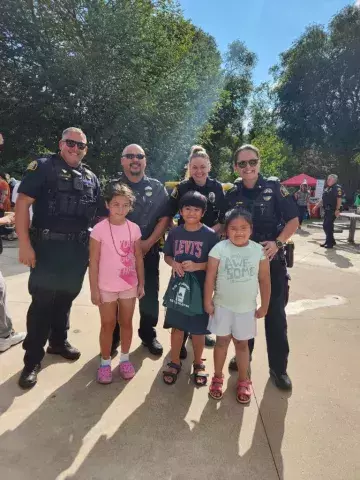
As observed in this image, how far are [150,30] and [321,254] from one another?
12225mm

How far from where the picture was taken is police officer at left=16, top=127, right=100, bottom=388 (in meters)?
2.62

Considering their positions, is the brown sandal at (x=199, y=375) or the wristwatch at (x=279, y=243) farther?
the brown sandal at (x=199, y=375)

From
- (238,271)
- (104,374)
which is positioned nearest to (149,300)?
(104,374)

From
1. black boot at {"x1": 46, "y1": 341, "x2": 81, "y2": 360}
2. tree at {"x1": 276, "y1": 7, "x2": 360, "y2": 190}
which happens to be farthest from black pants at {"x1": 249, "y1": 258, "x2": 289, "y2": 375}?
tree at {"x1": 276, "y1": 7, "x2": 360, "y2": 190}

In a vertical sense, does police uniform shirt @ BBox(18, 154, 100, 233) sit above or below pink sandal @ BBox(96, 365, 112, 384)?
above

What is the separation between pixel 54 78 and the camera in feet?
41.0

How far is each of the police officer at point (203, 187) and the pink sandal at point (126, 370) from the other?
1.77 feet

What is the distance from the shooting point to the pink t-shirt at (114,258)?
2604 millimetres

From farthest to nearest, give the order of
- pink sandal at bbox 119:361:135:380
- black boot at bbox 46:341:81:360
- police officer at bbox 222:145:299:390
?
black boot at bbox 46:341:81:360, pink sandal at bbox 119:361:135:380, police officer at bbox 222:145:299:390

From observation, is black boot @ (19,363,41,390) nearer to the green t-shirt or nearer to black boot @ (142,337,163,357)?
black boot @ (142,337,163,357)

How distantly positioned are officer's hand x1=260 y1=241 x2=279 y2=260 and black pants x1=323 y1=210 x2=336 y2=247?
7.01 meters

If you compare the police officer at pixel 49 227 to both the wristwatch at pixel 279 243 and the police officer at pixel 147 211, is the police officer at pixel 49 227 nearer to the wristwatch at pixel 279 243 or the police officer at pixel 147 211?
the police officer at pixel 147 211

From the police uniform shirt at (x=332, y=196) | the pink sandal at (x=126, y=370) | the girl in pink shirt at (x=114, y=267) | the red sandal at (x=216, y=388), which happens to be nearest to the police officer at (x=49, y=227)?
the girl in pink shirt at (x=114, y=267)

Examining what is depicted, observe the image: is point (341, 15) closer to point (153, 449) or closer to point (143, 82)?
point (143, 82)
